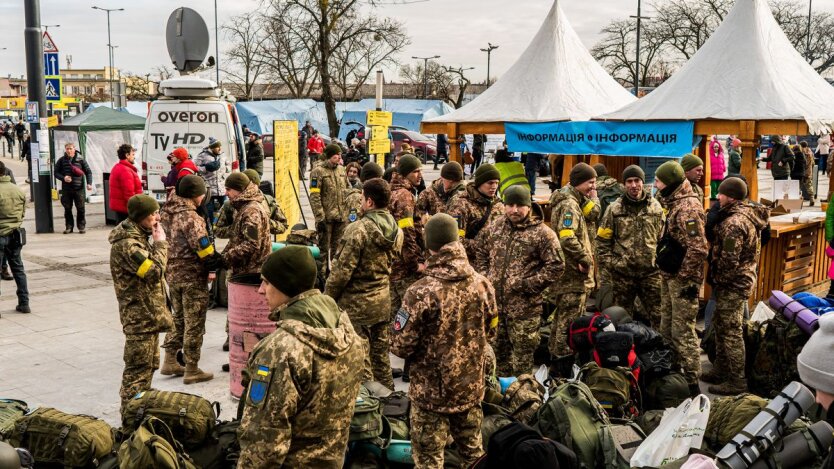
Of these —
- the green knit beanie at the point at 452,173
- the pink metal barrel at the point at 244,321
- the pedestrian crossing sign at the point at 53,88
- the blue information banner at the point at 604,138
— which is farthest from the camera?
the pedestrian crossing sign at the point at 53,88

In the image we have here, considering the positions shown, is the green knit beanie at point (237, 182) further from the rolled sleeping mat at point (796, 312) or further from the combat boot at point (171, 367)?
the rolled sleeping mat at point (796, 312)

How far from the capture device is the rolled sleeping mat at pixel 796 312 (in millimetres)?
6184

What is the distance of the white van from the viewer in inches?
527

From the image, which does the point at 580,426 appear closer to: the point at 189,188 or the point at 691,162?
the point at 189,188

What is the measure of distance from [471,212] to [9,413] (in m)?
4.45

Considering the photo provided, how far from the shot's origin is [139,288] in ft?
20.4

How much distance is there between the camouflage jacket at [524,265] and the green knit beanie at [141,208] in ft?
9.21

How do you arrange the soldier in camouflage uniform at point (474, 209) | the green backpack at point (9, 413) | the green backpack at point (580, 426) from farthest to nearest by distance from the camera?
the soldier in camouflage uniform at point (474, 209) < the green backpack at point (9, 413) < the green backpack at point (580, 426)

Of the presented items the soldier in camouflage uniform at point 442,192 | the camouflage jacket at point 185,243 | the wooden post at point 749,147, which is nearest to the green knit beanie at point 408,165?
the soldier in camouflage uniform at point 442,192

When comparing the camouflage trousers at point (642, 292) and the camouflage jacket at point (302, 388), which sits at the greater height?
the camouflage jacket at point (302, 388)

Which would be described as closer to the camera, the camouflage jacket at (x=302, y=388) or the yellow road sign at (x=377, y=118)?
the camouflage jacket at (x=302, y=388)

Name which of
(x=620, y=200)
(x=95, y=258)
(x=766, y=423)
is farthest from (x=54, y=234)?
(x=766, y=423)

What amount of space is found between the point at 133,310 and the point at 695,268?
15.5 feet

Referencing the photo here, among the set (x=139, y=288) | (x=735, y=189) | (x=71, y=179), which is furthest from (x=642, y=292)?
(x=71, y=179)
